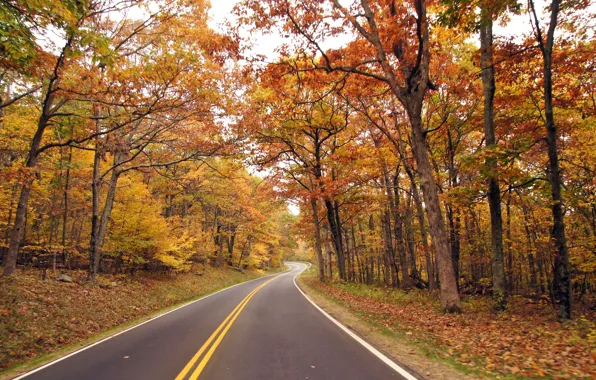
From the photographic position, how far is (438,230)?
30.5ft

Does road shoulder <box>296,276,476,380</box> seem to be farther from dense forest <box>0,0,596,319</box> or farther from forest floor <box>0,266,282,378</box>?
forest floor <box>0,266,282,378</box>

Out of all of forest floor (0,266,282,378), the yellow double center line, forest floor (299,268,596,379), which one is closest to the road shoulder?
forest floor (299,268,596,379)

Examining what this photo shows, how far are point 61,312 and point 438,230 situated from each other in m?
12.0

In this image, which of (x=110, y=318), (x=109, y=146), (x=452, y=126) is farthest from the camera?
(x=452, y=126)

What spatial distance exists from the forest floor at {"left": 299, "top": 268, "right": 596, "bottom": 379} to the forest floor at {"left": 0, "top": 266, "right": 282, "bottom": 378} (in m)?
7.69

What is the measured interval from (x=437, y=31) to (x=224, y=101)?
29.3ft

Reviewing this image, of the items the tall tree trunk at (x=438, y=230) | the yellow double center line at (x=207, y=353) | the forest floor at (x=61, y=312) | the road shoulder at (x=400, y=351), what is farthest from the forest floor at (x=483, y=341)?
the forest floor at (x=61, y=312)

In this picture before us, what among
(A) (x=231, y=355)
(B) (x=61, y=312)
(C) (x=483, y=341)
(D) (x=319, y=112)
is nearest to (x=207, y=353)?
(A) (x=231, y=355)

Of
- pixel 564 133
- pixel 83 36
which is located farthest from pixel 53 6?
pixel 564 133

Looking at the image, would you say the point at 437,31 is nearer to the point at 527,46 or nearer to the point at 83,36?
the point at 527,46

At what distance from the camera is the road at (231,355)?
16.6 feet

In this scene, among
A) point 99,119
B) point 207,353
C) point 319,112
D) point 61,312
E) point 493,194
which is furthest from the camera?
point 319,112

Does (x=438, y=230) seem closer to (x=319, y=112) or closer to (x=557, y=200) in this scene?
(x=557, y=200)

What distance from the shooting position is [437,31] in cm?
1214
